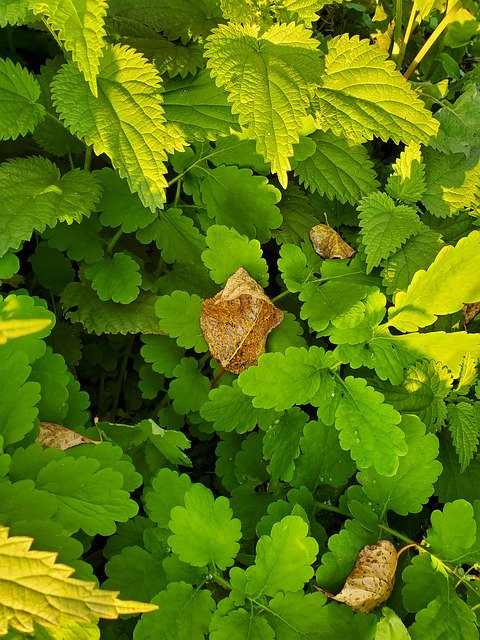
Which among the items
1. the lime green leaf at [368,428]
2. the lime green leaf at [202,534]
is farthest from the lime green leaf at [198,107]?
the lime green leaf at [202,534]

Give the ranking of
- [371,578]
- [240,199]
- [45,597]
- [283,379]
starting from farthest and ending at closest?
[240,199] < [283,379] < [371,578] < [45,597]

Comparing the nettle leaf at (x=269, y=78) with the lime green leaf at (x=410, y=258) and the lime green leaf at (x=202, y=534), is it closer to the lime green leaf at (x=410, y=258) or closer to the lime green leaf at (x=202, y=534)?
the lime green leaf at (x=410, y=258)

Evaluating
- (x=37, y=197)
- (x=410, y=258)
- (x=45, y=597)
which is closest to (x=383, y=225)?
(x=410, y=258)

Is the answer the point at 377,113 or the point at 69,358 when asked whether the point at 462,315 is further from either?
the point at 69,358

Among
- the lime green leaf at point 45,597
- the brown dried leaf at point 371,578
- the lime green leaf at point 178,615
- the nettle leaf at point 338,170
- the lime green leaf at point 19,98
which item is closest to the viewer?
the lime green leaf at point 45,597

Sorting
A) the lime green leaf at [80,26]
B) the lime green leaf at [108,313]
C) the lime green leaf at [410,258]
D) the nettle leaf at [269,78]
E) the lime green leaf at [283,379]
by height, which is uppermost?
the lime green leaf at [80,26]

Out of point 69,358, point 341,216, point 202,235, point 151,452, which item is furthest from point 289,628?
point 341,216

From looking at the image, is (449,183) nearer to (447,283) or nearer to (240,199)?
(447,283)
